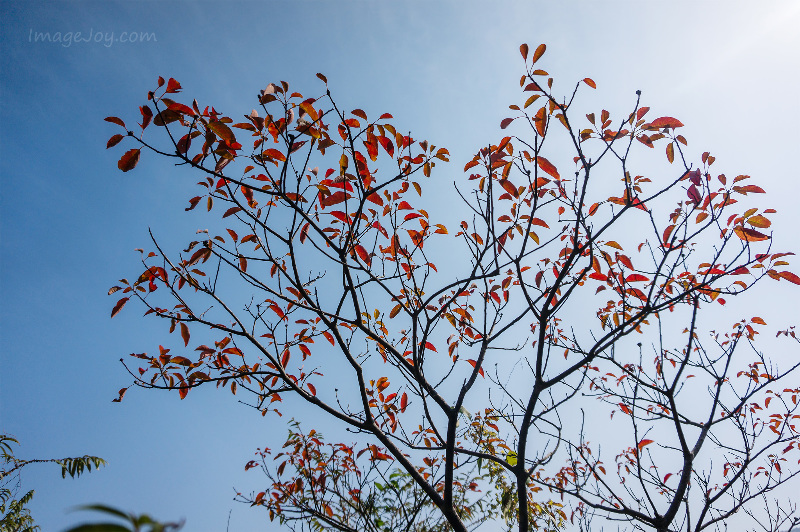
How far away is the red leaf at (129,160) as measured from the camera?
172 centimetres

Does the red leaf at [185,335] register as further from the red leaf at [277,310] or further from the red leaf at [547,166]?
the red leaf at [547,166]

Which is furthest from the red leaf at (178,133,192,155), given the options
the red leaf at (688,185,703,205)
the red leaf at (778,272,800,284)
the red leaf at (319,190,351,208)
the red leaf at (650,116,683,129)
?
the red leaf at (778,272,800,284)

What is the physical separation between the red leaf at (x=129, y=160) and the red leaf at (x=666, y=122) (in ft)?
8.05

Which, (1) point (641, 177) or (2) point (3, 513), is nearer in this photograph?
(1) point (641, 177)

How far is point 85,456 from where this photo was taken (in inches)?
178

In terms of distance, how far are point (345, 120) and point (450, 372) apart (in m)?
1.63

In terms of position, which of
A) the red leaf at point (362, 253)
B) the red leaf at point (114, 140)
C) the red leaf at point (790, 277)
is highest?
the red leaf at point (114, 140)

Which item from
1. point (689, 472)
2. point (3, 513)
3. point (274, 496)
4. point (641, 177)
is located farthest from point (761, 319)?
point (3, 513)

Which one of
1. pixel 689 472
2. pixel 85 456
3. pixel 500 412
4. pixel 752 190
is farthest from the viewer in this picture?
pixel 85 456

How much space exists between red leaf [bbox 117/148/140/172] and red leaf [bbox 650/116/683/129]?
8.05 ft

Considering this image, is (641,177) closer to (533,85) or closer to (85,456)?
(533,85)

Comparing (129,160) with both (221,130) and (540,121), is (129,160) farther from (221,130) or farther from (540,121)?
(540,121)

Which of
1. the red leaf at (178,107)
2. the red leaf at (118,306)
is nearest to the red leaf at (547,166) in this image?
the red leaf at (178,107)

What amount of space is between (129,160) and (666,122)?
2510 millimetres
